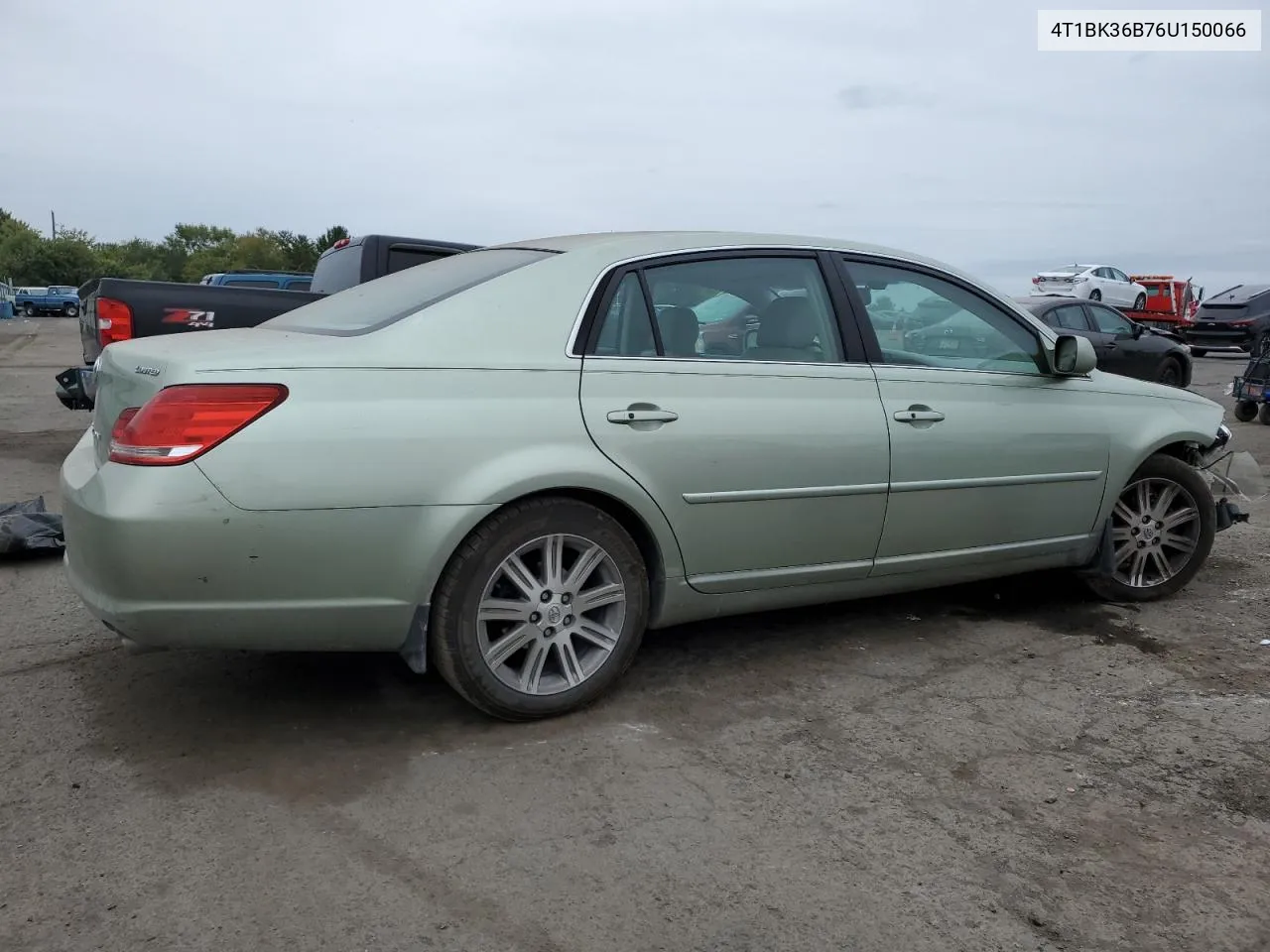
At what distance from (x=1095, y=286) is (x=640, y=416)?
2862 centimetres

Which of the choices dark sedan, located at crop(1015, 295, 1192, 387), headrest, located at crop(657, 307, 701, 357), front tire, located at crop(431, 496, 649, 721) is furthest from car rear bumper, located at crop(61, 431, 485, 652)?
dark sedan, located at crop(1015, 295, 1192, 387)

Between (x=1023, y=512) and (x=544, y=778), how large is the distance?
239 cm

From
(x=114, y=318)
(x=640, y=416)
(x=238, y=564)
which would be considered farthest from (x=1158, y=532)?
(x=114, y=318)

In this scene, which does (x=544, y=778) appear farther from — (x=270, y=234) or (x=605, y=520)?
(x=270, y=234)

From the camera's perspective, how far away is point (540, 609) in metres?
3.53

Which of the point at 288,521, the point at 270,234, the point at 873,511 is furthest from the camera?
the point at 270,234

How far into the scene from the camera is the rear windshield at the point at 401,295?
361 centimetres

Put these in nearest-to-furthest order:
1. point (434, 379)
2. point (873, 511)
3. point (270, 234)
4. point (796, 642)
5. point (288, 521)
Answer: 1. point (288, 521)
2. point (434, 379)
3. point (873, 511)
4. point (796, 642)
5. point (270, 234)

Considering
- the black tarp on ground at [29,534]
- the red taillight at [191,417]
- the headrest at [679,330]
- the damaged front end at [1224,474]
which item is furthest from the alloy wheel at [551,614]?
the black tarp on ground at [29,534]

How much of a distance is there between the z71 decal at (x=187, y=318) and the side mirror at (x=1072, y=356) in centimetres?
551

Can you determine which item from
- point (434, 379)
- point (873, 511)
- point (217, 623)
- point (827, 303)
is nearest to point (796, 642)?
point (873, 511)

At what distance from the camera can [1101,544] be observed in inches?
196

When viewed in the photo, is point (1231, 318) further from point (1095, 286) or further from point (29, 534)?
point (29, 534)

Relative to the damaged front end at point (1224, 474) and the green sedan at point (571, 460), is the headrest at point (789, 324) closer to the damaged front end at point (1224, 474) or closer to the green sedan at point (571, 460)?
the green sedan at point (571, 460)
